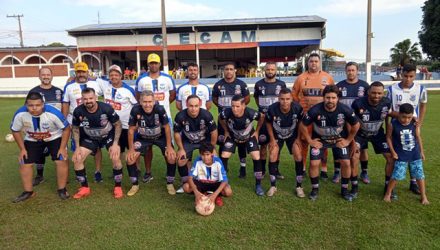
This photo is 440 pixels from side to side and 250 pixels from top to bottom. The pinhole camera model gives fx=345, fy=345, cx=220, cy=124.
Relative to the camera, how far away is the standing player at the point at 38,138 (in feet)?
16.6

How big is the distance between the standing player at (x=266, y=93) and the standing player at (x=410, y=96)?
1667 millimetres

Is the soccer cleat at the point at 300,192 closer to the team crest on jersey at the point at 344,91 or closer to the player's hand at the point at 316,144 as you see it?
the player's hand at the point at 316,144

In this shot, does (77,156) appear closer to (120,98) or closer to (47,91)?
(120,98)

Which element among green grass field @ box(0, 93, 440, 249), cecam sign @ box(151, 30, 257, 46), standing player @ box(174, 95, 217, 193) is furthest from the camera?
cecam sign @ box(151, 30, 257, 46)

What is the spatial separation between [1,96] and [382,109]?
28102mm

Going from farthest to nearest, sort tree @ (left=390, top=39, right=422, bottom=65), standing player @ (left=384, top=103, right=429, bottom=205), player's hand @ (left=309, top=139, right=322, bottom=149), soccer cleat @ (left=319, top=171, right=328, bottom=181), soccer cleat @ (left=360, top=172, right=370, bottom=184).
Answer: tree @ (left=390, top=39, right=422, bottom=65) → soccer cleat @ (left=319, top=171, right=328, bottom=181) → soccer cleat @ (left=360, top=172, right=370, bottom=184) → player's hand @ (left=309, top=139, right=322, bottom=149) → standing player @ (left=384, top=103, right=429, bottom=205)

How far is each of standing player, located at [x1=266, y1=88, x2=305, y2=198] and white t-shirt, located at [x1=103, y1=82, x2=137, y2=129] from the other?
2356mm

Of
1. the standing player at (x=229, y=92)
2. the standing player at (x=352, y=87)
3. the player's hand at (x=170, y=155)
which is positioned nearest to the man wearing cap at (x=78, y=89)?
the player's hand at (x=170, y=155)

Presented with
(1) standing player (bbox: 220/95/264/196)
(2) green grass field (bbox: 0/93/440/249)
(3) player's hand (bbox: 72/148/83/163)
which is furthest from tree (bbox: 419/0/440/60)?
(3) player's hand (bbox: 72/148/83/163)

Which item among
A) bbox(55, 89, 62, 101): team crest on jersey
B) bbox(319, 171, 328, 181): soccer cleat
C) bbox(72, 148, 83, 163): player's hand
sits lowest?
bbox(319, 171, 328, 181): soccer cleat

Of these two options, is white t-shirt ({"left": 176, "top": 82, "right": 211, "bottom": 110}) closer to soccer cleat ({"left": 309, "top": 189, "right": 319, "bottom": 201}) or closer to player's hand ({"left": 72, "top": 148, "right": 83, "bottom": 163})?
player's hand ({"left": 72, "top": 148, "right": 83, "bottom": 163})

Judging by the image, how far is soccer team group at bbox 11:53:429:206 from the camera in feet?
15.6

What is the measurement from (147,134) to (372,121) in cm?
337

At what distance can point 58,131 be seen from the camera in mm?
5289
